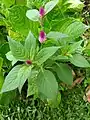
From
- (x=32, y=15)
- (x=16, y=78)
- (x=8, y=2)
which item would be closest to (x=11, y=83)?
(x=16, y=78)

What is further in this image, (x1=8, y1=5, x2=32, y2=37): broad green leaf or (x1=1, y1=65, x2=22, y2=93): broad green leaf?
(x1=8, y1=5, x2=32, y2=37): broad green leaf

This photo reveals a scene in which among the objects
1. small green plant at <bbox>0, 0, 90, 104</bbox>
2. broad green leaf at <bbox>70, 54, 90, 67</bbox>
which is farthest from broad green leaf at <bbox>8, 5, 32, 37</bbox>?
broad green leaf at <bbox>70, 54, 90, 67</bbox>

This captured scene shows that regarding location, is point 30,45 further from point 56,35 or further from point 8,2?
point 8,2

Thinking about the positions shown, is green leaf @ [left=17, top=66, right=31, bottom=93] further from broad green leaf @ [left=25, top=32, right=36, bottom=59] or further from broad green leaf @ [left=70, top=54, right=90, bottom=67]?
broad green leaf @ [left=70, top=54, right=90, bottom=67]

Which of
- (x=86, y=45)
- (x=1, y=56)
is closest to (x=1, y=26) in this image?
(x=1, y=56)

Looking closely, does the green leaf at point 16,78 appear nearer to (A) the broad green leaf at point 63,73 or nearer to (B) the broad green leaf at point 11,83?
(B) the broad green leaf at point 11,83

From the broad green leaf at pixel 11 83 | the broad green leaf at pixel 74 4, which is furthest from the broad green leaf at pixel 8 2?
the broad green leaf at pixel 11 83

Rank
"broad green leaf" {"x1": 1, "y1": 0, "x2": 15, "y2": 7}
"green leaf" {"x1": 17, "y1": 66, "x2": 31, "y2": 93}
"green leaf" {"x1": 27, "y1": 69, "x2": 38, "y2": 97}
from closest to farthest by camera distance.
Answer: "green leaf" {"x1": 17, "y1": 66, "x2": 31, "y2": 93} → "green leaf" {"x1": 27, "y1": 69, "x2": 38, "y2": 97} → "broad green leaf" {"x1": 1, "y1": 0, "x2": 15, "y2": 7}
